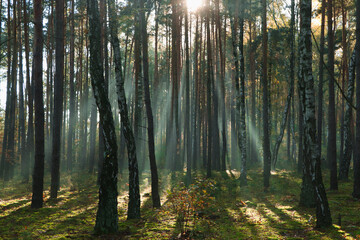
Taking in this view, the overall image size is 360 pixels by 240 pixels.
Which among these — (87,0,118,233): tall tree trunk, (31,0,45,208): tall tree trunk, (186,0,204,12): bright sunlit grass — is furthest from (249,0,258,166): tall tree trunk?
(87,0,118,233): tall tree trunk

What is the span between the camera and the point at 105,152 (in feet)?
20.7

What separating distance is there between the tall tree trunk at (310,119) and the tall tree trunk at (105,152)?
4.62 meters

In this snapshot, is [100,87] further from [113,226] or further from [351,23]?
[351,23]

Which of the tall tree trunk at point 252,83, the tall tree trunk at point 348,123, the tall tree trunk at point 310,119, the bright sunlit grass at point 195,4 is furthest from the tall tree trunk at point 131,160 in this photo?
the tall tree trunk at point 252,83

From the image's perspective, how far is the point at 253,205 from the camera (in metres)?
10.3

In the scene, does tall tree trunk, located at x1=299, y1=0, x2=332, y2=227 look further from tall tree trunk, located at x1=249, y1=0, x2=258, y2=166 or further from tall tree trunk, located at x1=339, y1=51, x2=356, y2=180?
tall tree trunk, located at x1=249, y1=0, x2=258, y2=166

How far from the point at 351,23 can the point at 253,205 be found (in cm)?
1942

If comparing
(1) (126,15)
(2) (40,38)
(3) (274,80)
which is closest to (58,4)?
(2) (40,38)

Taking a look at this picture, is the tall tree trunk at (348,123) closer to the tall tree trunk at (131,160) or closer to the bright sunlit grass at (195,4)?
the bright sunlit grass at (195,4)

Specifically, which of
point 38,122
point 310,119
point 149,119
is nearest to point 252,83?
point 149,119

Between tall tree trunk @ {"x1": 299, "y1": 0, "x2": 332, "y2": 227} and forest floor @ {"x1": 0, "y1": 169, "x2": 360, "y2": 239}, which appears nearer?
forest floor @ {"x1": 0, "y1": 169, "x2": 360, "y2": 239}

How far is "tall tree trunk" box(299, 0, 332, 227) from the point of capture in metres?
6.72

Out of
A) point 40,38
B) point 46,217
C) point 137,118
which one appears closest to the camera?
point 46,217

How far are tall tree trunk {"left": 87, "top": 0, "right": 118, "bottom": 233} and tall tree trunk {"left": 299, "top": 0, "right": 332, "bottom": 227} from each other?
4.62 metres
